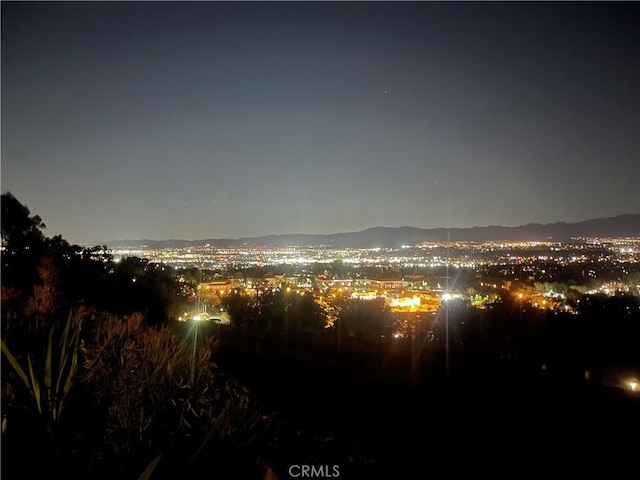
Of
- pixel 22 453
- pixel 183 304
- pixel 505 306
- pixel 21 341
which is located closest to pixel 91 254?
pixel 183 304

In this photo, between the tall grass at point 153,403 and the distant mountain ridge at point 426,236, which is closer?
the tall grass at point 153,403

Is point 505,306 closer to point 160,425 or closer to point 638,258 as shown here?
point 160,425

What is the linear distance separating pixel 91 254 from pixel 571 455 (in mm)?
13309

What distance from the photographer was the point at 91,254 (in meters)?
13.6

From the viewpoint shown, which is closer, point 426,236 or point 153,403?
point 153,403

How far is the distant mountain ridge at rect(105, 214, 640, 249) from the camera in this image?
179 ft

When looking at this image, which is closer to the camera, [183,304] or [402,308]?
[183,304]

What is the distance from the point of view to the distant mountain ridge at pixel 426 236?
54688mm

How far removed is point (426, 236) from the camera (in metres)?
76.5

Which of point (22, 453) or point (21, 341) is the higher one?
point (21, 341)

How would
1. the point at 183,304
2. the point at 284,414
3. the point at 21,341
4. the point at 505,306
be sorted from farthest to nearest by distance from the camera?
the point at 183,304 < the point at 505,306 < the point at 284,414 < the point at 21,341

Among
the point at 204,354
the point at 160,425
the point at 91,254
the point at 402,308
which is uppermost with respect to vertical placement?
the point at 91,254

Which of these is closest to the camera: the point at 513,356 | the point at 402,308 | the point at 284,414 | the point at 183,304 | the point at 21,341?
the point at 21,341

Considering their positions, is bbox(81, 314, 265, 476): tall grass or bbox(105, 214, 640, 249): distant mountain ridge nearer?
bbox(81, 314, 265, 476): tall grass
